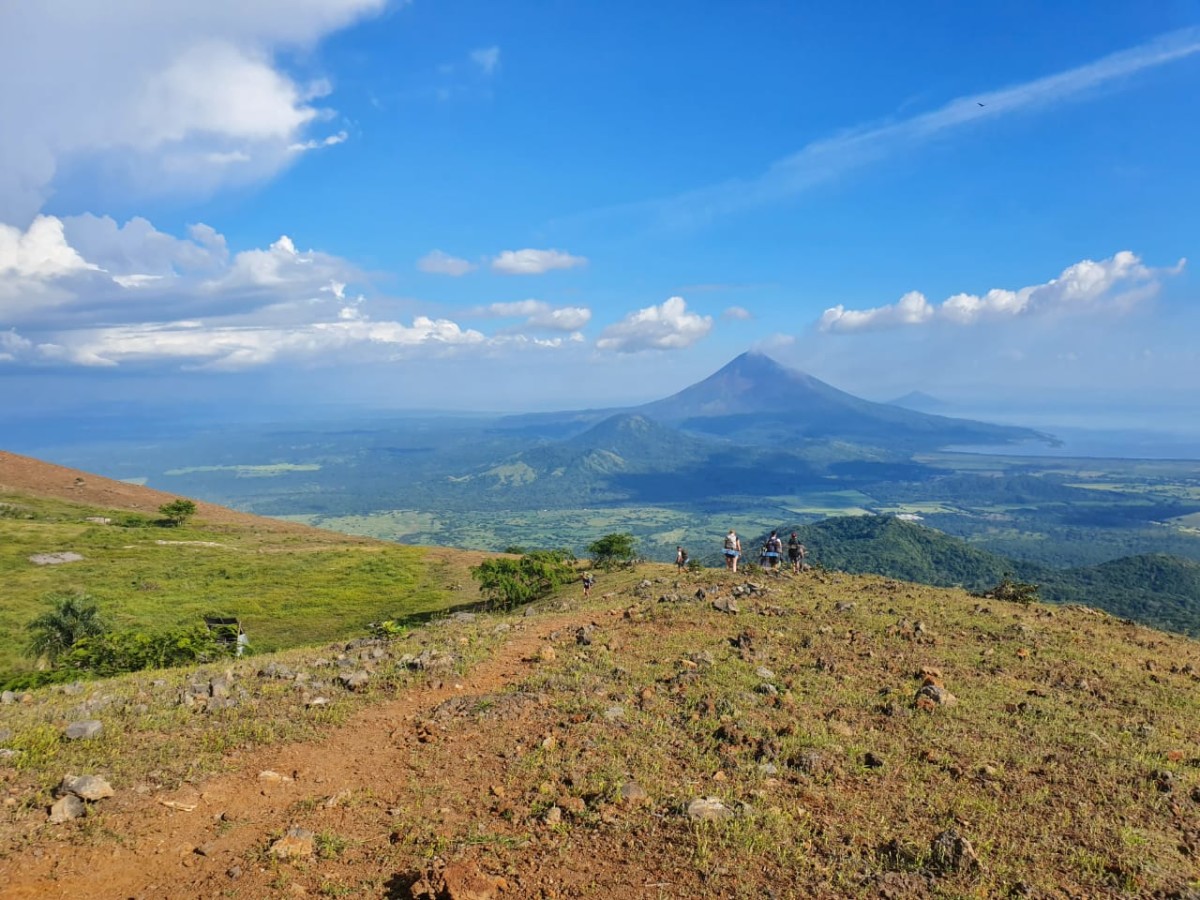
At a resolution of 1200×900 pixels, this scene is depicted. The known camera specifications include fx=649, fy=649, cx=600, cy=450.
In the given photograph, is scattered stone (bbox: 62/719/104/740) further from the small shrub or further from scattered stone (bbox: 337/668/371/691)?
the small shrub

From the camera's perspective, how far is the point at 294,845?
7.82 metres

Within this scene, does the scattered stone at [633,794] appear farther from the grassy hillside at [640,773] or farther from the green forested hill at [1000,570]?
the green forested hill at [1000,570]

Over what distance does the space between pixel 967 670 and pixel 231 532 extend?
2478 inches

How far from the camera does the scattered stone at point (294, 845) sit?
7.71 metres

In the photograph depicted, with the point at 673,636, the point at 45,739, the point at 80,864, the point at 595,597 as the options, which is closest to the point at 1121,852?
the point at 673,636

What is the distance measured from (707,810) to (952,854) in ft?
9.29

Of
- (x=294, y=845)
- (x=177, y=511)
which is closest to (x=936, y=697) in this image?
(x=294, y=845)

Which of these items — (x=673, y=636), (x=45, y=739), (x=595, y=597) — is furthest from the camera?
(x=595, y=597)

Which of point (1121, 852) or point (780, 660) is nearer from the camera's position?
point (1121, 852)

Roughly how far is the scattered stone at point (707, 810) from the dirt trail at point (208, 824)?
4654 mm

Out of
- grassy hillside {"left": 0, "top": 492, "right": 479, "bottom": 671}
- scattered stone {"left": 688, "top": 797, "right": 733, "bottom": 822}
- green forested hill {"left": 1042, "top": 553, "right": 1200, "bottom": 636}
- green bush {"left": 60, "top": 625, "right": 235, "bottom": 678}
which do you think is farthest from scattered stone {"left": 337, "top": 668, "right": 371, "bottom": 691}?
green forested hill {"left": 1042, "top": 553, "right": 1200, "bottom": 636}

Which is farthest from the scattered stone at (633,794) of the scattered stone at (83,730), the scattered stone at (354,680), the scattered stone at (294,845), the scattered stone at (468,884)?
the scattered stone at (83,730)

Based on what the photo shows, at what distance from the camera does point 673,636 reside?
1723 centimetres

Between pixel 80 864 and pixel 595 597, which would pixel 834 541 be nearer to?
pixel 595 597
